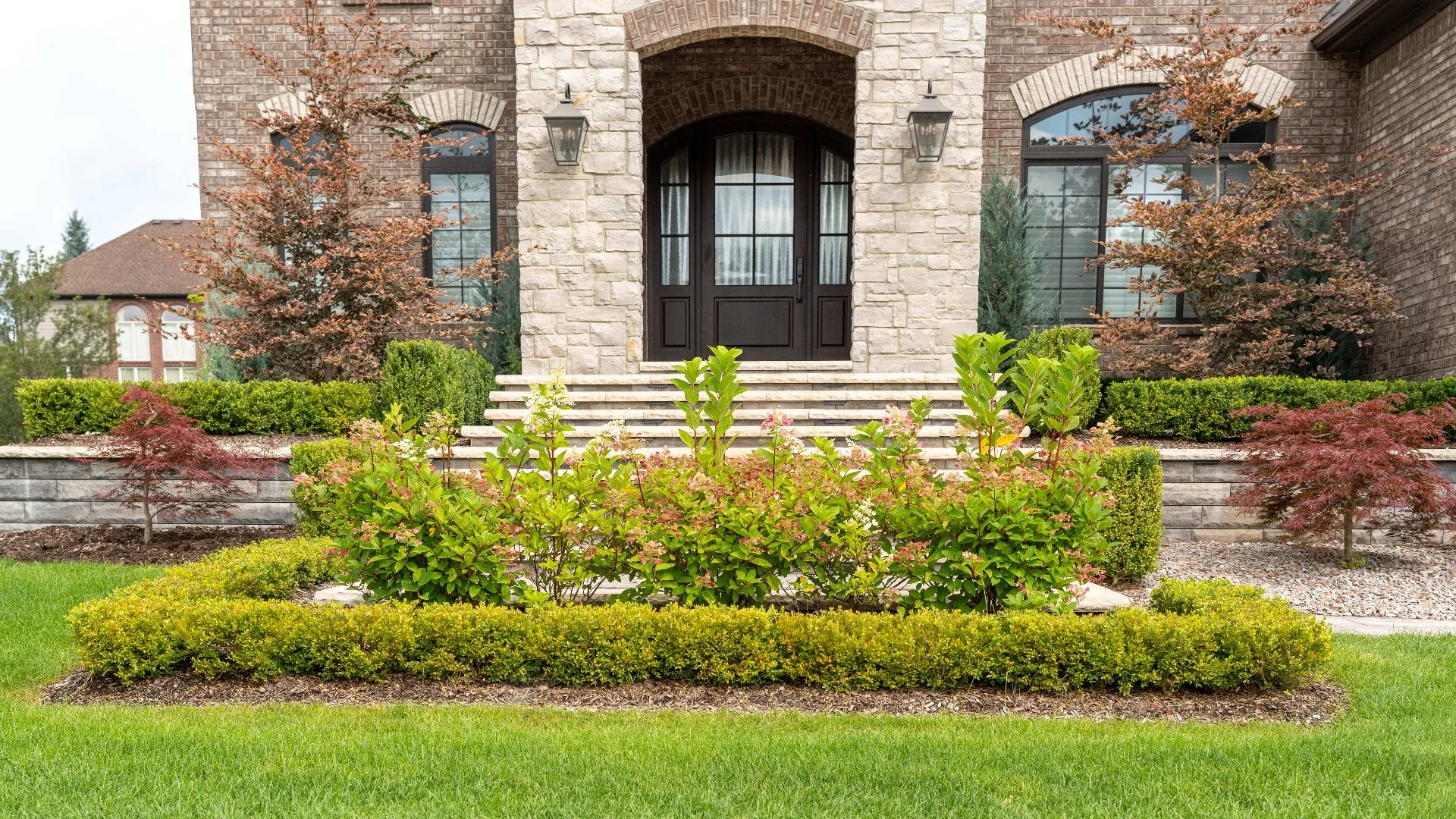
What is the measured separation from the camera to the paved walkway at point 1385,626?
455cm

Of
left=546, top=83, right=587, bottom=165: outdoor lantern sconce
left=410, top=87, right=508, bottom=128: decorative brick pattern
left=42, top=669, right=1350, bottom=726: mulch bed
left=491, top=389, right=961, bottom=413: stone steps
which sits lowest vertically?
left=42, top=669, right=1350, bottom=726: mulch bed

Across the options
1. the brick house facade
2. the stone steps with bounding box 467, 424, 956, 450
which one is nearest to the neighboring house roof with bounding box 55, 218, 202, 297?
the brick house facade

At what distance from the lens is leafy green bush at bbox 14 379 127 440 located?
773 centimetres

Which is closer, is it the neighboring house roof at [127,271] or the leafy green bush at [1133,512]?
the leafy green bush at [1133,512]

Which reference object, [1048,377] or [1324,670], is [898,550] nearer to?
[1048,377]

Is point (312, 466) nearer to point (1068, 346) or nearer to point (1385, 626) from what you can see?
point (1068, 346)

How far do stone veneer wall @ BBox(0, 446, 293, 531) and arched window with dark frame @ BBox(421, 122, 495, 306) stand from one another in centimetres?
406

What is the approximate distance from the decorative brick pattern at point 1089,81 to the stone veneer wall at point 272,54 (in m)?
5.94

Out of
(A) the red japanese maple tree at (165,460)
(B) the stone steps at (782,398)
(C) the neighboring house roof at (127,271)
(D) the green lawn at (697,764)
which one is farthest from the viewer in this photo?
(C) the neighboring house roof at (127,271)

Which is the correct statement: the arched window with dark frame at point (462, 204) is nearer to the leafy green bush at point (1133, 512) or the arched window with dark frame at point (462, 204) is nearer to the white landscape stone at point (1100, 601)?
the leafy green bush at point (1133, 512)

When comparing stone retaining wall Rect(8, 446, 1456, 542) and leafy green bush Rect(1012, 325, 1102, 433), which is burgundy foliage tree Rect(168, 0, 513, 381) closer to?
stone retaining wall Rect(8, 446, 1456, 542)

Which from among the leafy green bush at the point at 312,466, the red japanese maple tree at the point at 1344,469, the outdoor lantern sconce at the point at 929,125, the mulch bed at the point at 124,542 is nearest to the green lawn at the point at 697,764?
the leafy green bush at the point at 312,466

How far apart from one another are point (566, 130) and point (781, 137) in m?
3.24

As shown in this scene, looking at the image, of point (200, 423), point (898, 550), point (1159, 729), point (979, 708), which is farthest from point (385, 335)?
point (1159, 729)
